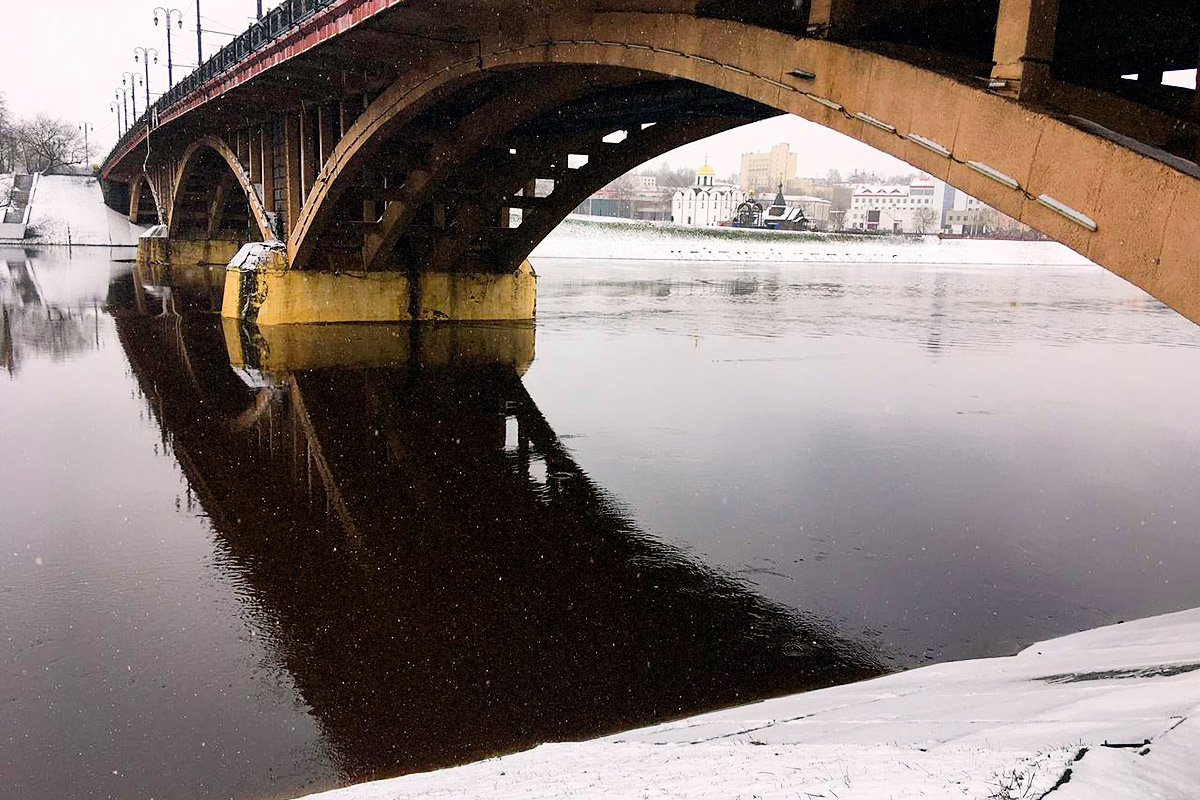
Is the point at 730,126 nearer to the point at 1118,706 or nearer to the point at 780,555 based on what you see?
the point at 780,555

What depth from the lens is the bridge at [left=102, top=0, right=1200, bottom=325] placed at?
459 cm

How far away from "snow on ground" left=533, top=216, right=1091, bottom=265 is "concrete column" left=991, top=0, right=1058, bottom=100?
54.1 meters

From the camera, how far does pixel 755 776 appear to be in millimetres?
2949

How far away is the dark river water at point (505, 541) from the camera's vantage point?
4.38m

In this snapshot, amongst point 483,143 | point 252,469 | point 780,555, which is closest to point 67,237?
point 483,143

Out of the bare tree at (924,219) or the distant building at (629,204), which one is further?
the distant building at (629,204)

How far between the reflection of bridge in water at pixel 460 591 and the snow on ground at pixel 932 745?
0.49 metres

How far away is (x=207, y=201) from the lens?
131 feet

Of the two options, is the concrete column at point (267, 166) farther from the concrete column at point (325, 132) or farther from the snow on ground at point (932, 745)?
the snow on ground at point (932, 745)

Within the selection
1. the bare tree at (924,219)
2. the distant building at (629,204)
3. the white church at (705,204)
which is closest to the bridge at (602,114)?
the white church at (705,204)

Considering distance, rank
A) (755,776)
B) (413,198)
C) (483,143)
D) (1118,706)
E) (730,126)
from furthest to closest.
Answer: (413,198) < (483,143) < (730,126) < (1118,706) < (755,776)

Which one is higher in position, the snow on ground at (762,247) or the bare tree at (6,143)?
the bare tree at (6,143)

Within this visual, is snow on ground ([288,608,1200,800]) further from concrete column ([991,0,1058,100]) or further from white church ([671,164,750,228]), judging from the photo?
white church ([671,164,750,228])

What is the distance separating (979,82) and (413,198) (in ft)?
40.9
